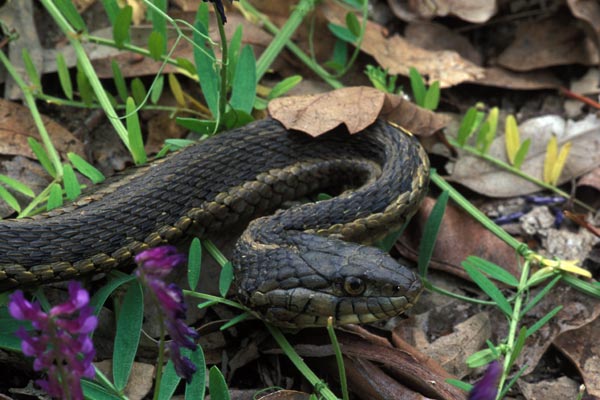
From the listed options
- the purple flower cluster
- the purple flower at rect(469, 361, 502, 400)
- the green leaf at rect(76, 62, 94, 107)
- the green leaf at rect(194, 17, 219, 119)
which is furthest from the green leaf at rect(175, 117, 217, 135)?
the purple flower at rect(469, 361, 502, 400)

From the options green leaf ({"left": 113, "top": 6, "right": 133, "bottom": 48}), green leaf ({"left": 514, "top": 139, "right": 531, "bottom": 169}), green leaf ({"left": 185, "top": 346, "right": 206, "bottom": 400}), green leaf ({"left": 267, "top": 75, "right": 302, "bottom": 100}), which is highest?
green leaf ({"left": 113, "top": 6, "right": 133, "bottom": 48})

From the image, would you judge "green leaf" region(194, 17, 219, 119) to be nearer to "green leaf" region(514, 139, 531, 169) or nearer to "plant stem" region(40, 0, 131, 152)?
"plant stem" region(40, 0, 131, 152)

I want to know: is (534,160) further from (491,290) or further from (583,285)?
(491,290)

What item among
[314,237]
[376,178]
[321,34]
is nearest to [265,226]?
[314,237]

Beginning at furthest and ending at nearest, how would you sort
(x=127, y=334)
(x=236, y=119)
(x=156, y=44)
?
(x=156, y=44) < (x=236, y=119) < (x=127, y=334)

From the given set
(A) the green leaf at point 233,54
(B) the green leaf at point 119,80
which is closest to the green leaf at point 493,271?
(A) the green leaf at point 233,54

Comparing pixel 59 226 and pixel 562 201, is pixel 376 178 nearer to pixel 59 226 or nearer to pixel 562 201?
pixel 562 201

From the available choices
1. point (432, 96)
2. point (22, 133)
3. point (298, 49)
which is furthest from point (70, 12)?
point (432, 96)
